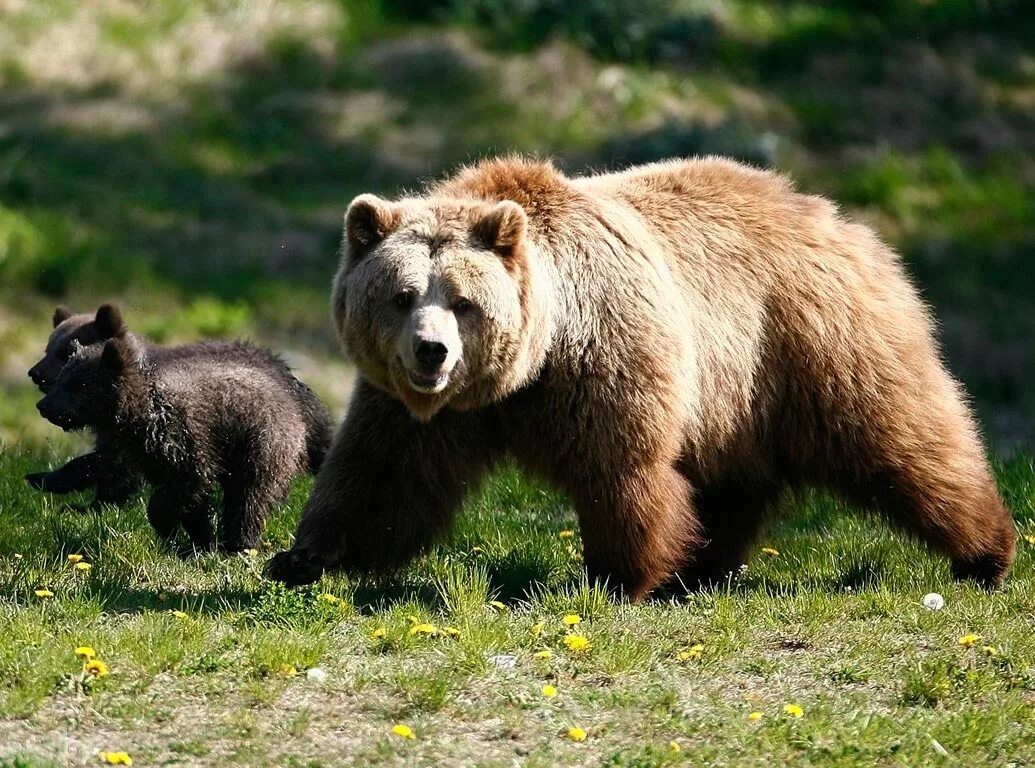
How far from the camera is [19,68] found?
56.3ft

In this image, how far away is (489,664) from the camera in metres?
6.10

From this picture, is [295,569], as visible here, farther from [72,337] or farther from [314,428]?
[72,337]

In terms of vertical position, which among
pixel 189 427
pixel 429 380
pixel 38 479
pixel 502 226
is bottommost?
pixel 38 479

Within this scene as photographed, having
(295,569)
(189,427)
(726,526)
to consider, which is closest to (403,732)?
(295,569)

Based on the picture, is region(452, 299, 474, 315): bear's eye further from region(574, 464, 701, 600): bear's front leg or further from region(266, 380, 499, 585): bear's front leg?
region(574, 464, 701, 600): bear's front leg

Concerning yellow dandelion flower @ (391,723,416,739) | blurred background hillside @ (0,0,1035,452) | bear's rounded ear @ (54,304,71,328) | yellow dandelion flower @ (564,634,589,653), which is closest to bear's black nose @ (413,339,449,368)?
yellow dandelion flower @ (564,634,589,653)

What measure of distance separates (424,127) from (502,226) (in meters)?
10.9

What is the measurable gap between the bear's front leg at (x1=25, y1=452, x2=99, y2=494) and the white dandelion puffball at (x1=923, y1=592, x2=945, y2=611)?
4.24 metres

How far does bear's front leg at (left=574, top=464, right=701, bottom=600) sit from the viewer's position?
7.20 metres

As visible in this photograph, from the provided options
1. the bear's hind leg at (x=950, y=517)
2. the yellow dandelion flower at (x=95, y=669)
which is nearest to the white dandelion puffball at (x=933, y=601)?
the bear's hind leg at (x=950, y=517)

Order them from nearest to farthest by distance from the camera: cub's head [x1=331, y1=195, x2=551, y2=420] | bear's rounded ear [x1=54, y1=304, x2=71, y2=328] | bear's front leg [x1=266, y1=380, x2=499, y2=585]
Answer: cub's head [x1=331, y1=195, x2=551, y2=420] → bear's front leg [x1=266, y1=380, x2=499, y2=585] → bear's rounded ear [x1=54, y1=304, x2=71, y2=328]

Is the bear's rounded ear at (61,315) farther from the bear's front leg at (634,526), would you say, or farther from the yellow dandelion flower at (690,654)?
the yellow dandelion flower at (690,654)

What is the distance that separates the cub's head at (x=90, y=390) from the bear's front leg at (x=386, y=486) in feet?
4.89

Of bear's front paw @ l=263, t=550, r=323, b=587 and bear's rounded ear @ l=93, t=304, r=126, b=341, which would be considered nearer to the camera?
bear's front paw @ l=263, t=550, r=323, b=587
